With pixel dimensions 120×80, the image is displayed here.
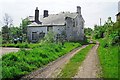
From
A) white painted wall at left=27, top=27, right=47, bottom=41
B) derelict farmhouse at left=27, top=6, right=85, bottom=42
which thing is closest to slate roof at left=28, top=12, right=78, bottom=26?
derelict farmhouse at left=27, top=6, right=85, bottom=42

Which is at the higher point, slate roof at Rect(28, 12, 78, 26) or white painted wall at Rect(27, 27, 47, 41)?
slate roof at Rect(28, 12, 78, 26)

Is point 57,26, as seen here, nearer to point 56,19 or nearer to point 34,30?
point 56,19

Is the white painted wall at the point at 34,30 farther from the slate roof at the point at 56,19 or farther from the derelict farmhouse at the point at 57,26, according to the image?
the slate roof at the point at 56,19

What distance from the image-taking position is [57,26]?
62969mm

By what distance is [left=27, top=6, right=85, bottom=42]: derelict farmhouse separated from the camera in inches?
2477

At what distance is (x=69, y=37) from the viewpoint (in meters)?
63.6

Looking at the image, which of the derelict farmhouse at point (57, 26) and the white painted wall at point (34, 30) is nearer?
the derelict farmhouse at point (57, 26)

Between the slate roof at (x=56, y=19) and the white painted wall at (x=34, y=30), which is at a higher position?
the slate roof at (x=56, y=19)

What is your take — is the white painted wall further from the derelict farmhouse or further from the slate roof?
the slate roof

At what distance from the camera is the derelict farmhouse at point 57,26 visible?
62.9m

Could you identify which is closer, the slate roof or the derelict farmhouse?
the derelict farmhouse

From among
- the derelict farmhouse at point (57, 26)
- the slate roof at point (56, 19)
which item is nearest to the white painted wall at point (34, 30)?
the derelict farmhouse at point (57, 26)

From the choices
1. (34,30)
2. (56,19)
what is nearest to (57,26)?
(56,19)

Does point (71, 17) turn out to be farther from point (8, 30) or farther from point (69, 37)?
point (8, 30)
